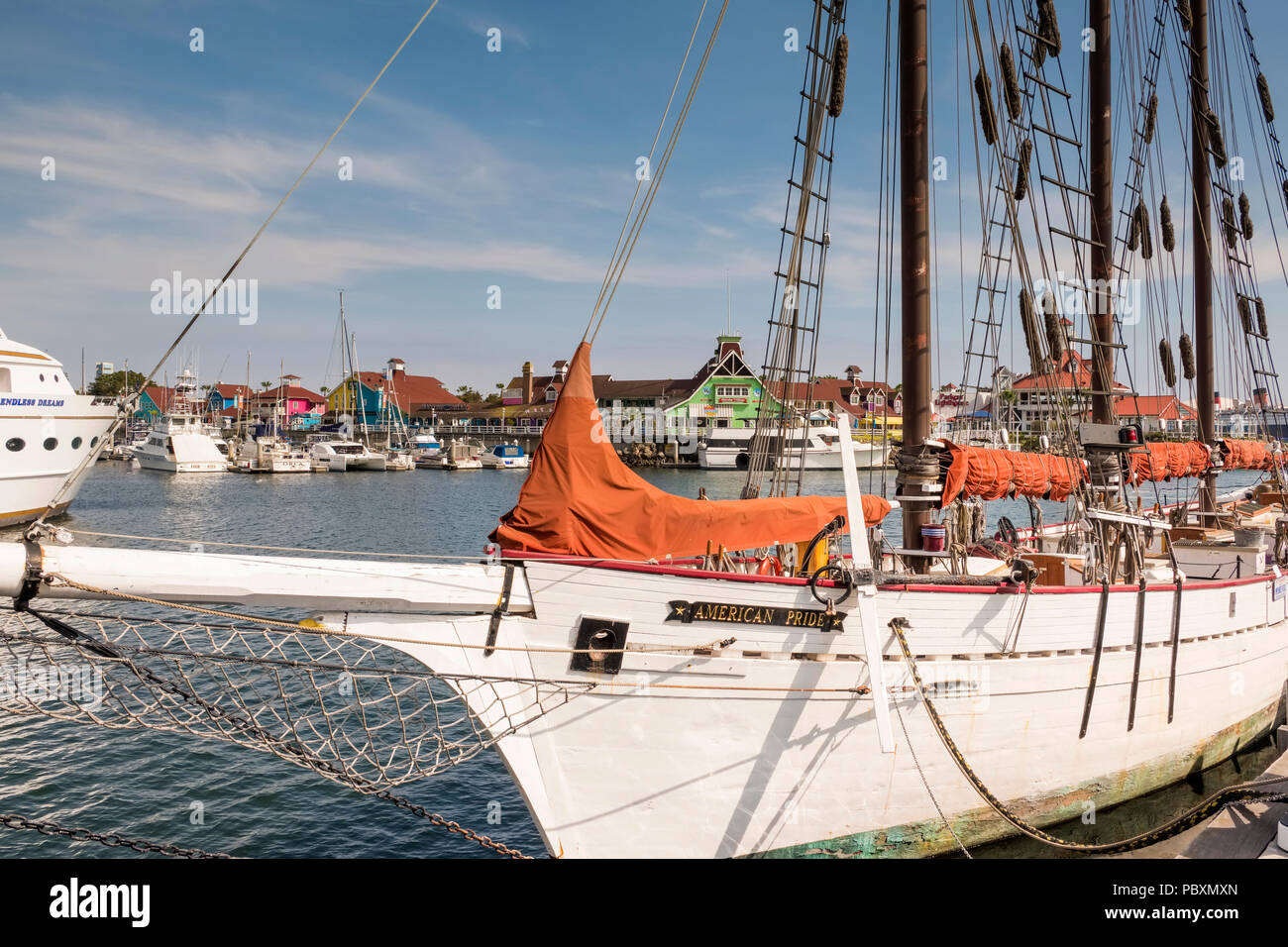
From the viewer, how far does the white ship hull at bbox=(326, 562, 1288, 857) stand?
8188mm

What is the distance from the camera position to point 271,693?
17.1 meters

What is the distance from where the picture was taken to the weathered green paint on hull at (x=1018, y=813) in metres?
9.34

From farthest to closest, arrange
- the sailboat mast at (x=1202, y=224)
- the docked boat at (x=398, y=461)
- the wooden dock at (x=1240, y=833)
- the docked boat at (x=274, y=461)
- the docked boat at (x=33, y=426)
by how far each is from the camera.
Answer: the docked boat at (x=398, y=461)
the docked boat at (x=274, y=461)
the docked boat at (x=33, y=426)
the sailboat mast at (x=1202, y=224)
the wooden dock at (x=1240, y=833)

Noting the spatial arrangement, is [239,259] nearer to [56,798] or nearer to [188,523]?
[56,798]

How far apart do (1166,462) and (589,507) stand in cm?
1565

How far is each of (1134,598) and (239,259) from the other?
37.6 ft

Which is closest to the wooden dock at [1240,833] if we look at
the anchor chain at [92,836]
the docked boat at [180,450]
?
the anchor chain at [92,836]

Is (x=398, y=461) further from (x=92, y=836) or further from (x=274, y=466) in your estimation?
(x=92, y=836)

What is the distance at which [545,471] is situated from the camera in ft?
27.2

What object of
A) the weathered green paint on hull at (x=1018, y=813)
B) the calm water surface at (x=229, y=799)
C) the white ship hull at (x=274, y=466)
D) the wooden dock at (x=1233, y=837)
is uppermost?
the white ship hull at (x=274, y=466)

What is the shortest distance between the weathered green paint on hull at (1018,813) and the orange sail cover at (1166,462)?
16.5 ft

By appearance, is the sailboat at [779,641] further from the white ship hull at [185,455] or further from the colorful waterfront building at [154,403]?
the colorful waterfront building at [154,403]

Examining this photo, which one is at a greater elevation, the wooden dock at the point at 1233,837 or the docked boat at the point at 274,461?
the docked boat at the point at 274,461

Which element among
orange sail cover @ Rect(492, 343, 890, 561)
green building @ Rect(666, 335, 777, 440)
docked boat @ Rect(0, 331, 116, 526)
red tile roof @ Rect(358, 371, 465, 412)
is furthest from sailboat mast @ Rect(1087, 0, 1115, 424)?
red tile roof @ Rect(358, 371, 465, 412)
